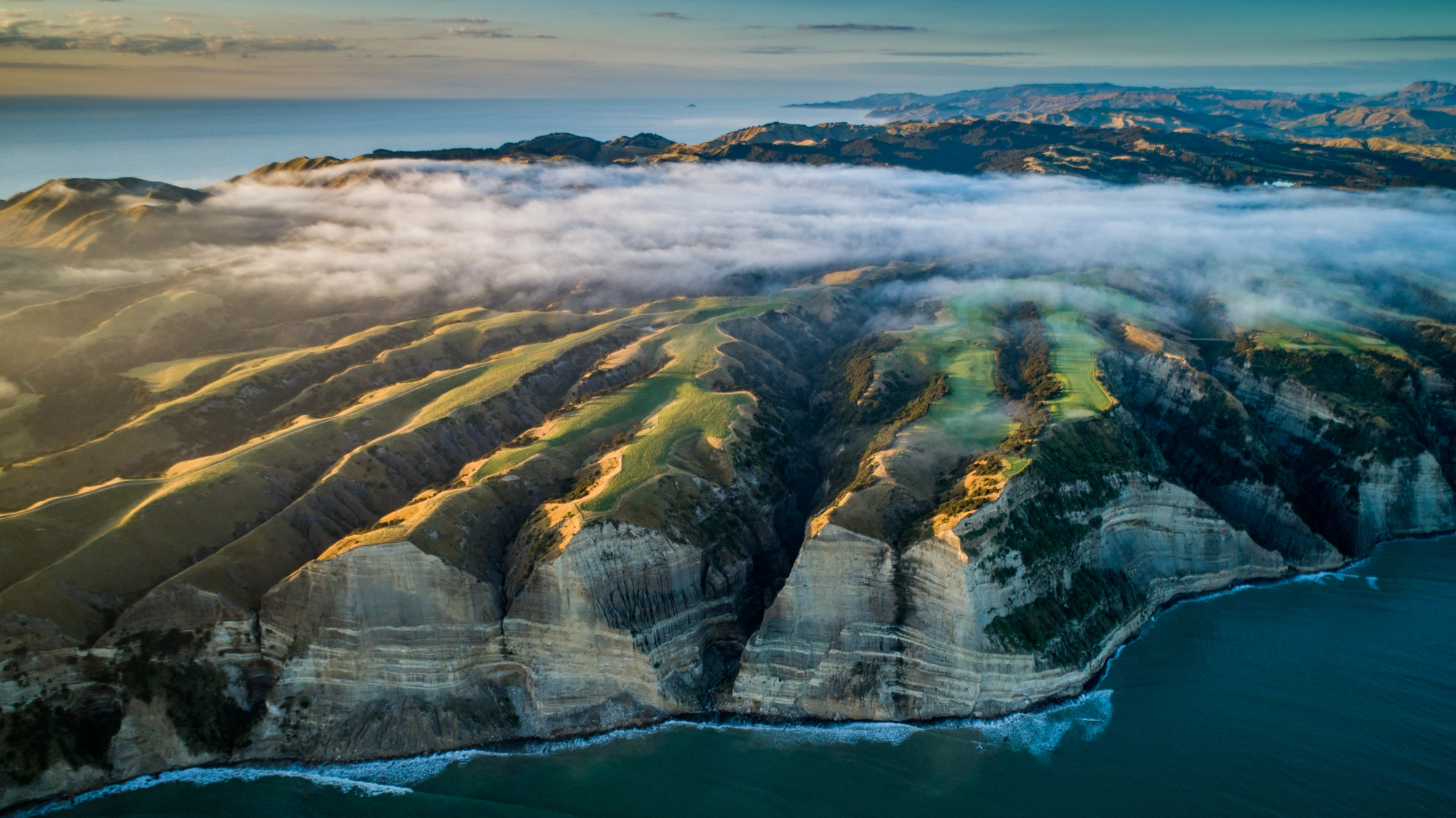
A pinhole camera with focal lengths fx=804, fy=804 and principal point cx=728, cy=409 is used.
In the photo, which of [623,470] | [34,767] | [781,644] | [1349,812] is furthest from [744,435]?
[34,767]

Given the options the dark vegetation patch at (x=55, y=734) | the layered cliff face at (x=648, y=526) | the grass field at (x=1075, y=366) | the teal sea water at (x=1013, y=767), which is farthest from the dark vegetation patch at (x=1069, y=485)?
the dark vegetation patch at (x=55, y=734)

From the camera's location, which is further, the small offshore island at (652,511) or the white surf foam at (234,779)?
the small offshore island at (652,511)

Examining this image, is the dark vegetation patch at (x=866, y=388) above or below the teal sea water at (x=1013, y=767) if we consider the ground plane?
above

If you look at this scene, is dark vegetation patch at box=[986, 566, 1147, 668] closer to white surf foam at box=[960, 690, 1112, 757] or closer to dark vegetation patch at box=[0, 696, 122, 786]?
white surf foam at box=[960, 690, 1112, 757]

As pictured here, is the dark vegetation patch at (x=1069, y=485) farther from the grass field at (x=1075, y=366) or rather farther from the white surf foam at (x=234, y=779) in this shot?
the white surf foam at (x=234, y=779)

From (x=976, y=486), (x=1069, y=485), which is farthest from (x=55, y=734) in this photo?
(x=1069, y=485)

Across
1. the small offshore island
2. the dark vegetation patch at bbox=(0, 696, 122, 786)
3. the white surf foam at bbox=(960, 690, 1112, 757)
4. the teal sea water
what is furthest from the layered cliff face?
the teal sea water
